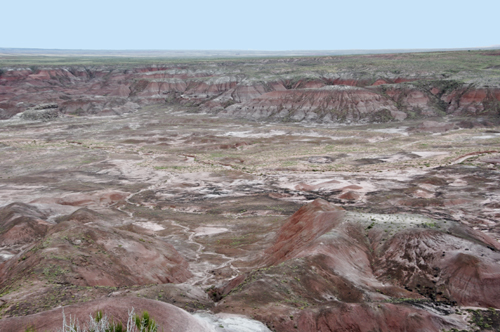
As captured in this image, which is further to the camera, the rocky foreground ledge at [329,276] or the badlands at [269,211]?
the badlands at [269,211]

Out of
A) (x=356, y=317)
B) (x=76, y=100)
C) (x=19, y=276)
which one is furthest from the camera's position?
(x=76, y=100)

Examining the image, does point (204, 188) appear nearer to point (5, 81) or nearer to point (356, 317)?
point (356, 317)

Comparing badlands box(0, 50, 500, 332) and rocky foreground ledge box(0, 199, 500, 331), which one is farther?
badlands box(0, 50, 500, 332)

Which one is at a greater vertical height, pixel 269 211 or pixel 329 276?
pixel 329 276

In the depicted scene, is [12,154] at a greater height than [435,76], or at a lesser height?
lesser

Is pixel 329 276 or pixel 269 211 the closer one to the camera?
pixel 329 276

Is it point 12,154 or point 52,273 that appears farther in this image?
point 12,154

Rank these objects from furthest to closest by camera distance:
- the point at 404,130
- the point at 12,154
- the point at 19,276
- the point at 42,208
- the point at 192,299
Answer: the point at 404,130, the point at 12,154, the point at 42,208, the point at 19,276, the point at 192,299

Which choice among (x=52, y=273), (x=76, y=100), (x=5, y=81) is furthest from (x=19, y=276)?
(x=5, y=81)
